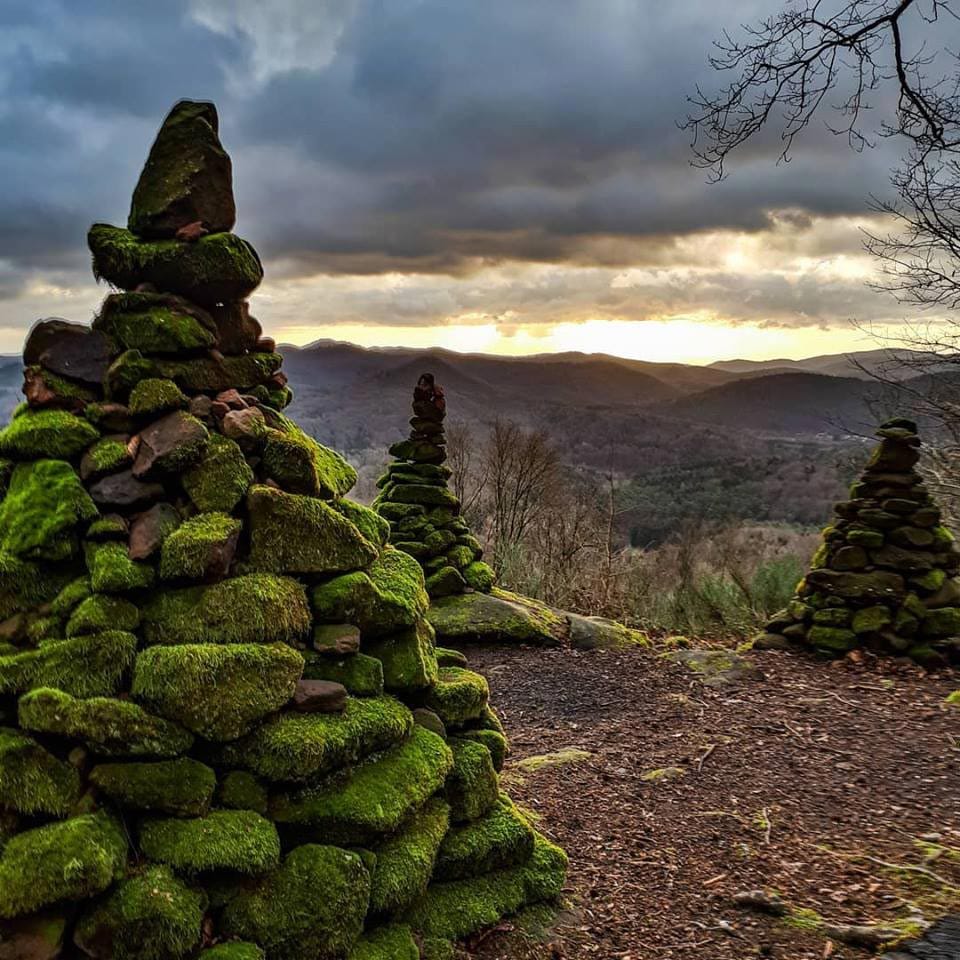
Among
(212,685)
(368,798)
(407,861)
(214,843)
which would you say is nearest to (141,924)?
(214,843)

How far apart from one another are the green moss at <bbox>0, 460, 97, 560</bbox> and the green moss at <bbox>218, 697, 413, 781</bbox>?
→ 1.30 metres

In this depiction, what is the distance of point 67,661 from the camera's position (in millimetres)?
3293

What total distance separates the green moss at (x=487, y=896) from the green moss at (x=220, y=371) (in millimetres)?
3015

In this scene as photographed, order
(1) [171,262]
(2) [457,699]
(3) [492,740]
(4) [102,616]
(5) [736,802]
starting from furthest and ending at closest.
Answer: (5) [736,802]
(3) [492,740]
(2) [457,699]
(1) [171,262]
(4) [102,616]

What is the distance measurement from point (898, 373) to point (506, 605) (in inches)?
300

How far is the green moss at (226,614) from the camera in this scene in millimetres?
3514

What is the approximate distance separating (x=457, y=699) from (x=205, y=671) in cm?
170

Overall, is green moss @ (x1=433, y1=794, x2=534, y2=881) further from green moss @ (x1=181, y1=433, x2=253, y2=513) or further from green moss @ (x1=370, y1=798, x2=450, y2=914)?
green moss @ (x1=181, y1=433, x2=253, y2=513)

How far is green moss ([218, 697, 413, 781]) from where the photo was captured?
338 centimetres

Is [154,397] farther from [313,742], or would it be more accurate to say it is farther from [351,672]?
[313,742]

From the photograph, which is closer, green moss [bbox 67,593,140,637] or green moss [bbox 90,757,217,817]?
green moss [bbox 90,757,217,817]

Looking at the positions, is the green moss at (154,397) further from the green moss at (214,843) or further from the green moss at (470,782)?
the green moss at (470,782)

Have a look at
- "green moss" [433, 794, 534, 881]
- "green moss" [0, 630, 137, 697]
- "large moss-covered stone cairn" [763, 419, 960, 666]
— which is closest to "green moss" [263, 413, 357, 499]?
"green moss" [0, 630, 137, 697]

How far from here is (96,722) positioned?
3.12 meters
